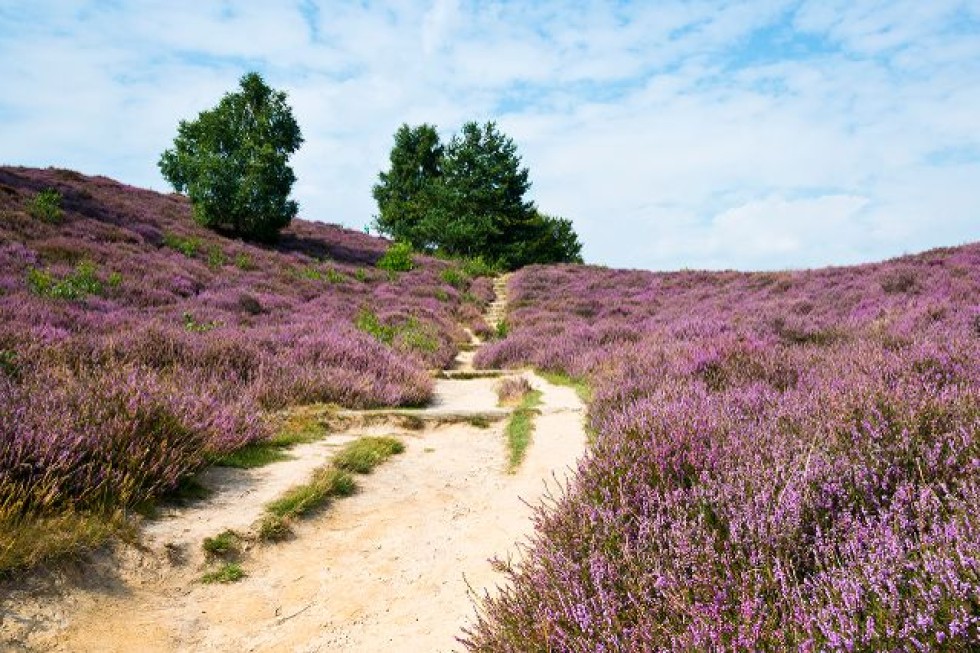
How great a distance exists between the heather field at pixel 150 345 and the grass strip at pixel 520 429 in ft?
5.28

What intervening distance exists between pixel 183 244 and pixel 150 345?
43.5 feet

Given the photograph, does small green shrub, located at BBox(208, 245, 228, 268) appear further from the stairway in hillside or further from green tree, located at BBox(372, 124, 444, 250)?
green tree, located at BBox(372, 124, 444, 250)

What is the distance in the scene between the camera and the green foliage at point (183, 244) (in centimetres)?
1906

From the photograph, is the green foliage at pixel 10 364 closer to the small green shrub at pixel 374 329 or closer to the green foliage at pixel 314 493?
the green foliage at pixel 314 493

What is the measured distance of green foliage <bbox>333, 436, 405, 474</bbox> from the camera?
5.56m

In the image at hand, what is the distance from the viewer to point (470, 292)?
2444 centimetres

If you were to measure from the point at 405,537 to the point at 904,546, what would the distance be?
124 inches

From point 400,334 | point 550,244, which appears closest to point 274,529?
point 400,334

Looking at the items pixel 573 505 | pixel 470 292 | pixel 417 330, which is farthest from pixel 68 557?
pixel 470 292

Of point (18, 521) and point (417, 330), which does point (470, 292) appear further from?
point (18, 521)

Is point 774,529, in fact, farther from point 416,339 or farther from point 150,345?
point 416,339

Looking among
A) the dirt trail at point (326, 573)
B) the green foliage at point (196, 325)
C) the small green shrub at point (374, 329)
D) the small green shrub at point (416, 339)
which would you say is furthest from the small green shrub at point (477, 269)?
the dirt trail at point (326, 573)

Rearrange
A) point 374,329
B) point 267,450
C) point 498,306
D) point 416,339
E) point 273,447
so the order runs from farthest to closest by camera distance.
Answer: point 498,306, point 416,339, point 374,329, point 273,447, point 267,450

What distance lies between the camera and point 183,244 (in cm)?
1944
